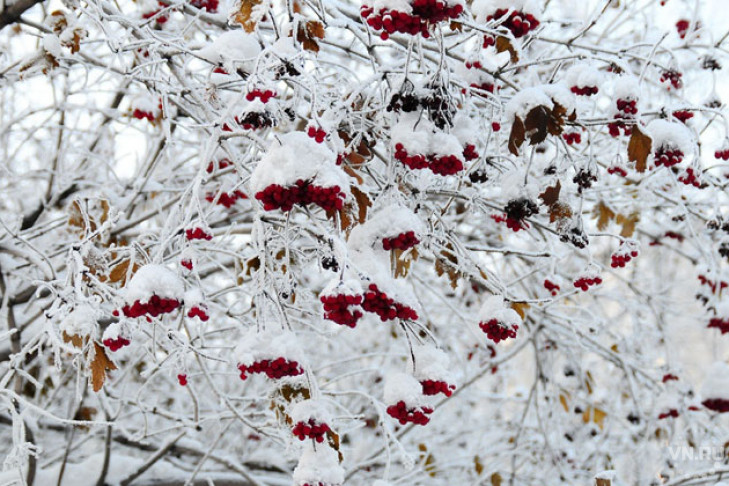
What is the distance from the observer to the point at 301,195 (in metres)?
1.89

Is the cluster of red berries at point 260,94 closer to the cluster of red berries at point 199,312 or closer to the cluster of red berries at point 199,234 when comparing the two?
the cluster of red berries at point 199,234

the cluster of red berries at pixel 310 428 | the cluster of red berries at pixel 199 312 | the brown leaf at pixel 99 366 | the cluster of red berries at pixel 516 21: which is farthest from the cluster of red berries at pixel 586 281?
the brown leaf at pixel 99 366

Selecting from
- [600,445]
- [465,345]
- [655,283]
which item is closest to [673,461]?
[600,445]

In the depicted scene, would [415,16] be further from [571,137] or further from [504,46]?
[571,137]

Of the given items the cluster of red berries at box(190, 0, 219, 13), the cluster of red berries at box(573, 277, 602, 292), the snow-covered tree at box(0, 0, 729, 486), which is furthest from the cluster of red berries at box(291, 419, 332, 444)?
the cluster of red berries at box(190, 0, 219, 13)

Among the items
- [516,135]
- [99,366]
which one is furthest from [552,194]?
[99,366]

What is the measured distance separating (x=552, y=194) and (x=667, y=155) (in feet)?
1.42

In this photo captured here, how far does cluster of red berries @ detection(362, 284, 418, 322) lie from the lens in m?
1.97

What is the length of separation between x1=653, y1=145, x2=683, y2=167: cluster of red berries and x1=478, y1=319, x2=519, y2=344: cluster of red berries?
0.82 m

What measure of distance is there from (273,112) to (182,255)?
565mm

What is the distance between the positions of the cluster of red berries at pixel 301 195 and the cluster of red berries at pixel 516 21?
2.94 feet

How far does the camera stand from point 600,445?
6.40 m

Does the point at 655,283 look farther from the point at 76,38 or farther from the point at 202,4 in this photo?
the point at 76,38

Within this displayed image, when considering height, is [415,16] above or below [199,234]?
above
